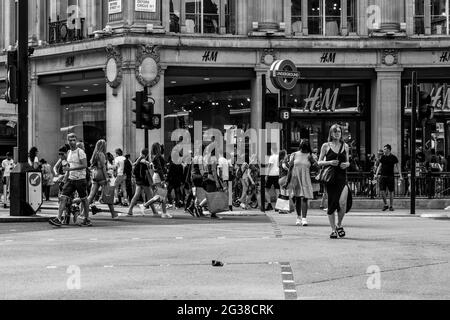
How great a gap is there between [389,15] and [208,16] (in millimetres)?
6543

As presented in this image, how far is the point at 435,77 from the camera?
35.3 metres

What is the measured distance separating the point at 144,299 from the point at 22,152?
1277cm

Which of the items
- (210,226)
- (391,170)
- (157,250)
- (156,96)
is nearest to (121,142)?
(156,96)

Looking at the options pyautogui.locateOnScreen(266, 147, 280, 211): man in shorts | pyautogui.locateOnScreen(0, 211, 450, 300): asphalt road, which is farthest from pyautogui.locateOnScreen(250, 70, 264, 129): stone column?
pyautogui.locateOnScreen(0, 211, 450, 300): asphalt road

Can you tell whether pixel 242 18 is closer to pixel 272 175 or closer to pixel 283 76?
pixel 272 175

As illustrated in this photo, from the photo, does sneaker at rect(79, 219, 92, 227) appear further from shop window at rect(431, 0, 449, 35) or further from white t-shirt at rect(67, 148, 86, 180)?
shop window at rect(431, 0, 449, 35)

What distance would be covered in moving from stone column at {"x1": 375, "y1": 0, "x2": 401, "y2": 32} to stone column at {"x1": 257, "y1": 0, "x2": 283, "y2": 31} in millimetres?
3764

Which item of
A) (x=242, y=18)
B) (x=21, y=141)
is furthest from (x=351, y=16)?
(x=21, y=141)

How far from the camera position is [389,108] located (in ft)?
114

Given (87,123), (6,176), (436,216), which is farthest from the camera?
(87,123)

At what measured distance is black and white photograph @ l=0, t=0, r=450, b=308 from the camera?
10500 mm

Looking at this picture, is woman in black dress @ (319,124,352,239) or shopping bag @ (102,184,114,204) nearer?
woman in black dress @ (319,124,352,239)

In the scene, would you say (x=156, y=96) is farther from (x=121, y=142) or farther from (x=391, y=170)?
(x=391, y=170)

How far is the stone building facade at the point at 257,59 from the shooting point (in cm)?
3403
